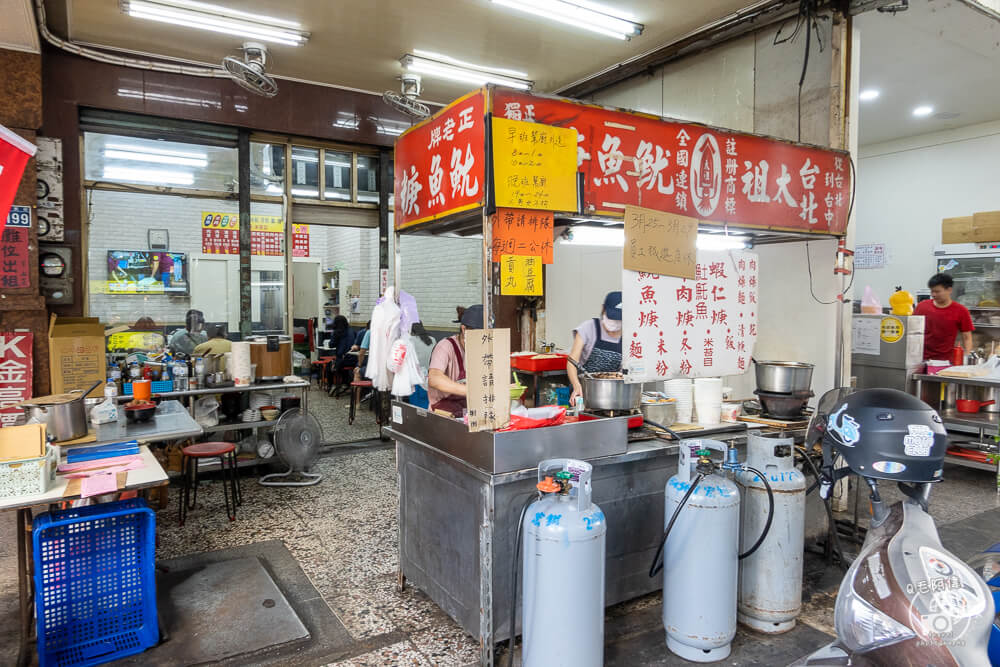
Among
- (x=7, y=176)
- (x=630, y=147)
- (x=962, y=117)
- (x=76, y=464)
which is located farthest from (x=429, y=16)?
(x=962, y=117)

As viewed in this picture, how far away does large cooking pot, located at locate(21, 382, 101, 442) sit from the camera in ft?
11.4

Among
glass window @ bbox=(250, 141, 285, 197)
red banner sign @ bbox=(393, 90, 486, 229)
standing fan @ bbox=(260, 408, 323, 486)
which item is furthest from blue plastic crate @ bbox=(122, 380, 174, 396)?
red banner sign @ bbox=(393, 90, 486, 229)

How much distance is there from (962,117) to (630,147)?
6816 millimetres

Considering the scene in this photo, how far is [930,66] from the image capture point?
19.1 ft

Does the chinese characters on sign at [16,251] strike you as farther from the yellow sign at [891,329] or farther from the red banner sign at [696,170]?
the yellow sign at [891,329]

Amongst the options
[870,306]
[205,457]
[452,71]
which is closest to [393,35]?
[452,71]

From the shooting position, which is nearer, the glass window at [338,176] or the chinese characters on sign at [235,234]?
the chinese characters on sign at [235,234]

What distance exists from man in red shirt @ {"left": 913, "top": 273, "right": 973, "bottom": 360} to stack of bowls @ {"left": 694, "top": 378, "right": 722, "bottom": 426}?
4575 mm

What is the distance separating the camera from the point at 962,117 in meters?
7.44

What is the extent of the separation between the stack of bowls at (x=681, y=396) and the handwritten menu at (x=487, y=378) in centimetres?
132

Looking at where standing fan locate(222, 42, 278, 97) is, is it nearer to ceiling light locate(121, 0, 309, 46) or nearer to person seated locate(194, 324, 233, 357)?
ceiling light locate(121, 0, 309, 46)

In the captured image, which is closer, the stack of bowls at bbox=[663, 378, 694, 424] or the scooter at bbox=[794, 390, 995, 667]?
the scooter at bbox=[794, 390, 995, 667]

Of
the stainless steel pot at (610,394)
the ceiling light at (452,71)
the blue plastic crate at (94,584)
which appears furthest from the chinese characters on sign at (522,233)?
the ceiling light at (452,71)

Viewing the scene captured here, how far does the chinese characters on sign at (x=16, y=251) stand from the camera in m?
5.01
